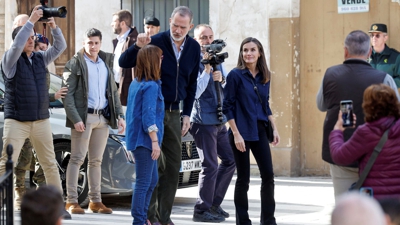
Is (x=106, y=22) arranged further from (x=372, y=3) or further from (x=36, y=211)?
(x=36, y=211)

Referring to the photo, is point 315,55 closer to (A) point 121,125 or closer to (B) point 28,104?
(A) point 121,125

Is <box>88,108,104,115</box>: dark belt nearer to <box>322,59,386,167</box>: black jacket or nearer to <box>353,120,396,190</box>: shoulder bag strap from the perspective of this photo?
<box>322,59,386,167</box>: black jacket

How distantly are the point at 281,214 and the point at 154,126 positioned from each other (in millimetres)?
2796

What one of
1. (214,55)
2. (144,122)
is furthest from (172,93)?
(214,55)

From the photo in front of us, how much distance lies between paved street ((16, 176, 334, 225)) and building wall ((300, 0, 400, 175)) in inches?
18.6

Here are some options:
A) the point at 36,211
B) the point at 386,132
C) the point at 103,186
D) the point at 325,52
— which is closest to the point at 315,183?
the point at 325,52

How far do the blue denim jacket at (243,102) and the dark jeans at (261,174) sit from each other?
10 cm

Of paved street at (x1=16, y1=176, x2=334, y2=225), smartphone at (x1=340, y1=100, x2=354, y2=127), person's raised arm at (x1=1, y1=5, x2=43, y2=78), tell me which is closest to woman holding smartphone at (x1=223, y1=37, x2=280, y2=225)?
paved street at (x1=16, y1=176, x2=334, y2=225)

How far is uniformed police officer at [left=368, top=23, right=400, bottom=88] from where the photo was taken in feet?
40.9

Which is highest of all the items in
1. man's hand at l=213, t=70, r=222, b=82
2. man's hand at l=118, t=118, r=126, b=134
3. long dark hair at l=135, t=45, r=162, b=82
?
long dark hair at l=135, t=45, r=162, b=82

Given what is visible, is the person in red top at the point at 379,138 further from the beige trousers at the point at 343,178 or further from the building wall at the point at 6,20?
the building wall at the point at 6,20

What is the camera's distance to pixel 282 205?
36.7 ft

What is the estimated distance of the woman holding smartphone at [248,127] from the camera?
871 centimetres

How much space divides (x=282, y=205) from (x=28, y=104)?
349 centimetres
